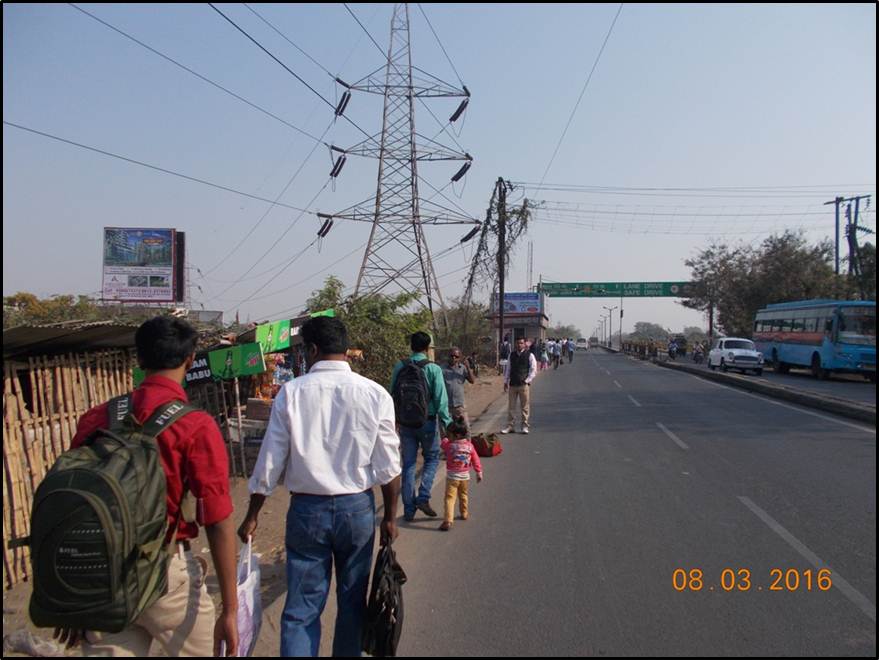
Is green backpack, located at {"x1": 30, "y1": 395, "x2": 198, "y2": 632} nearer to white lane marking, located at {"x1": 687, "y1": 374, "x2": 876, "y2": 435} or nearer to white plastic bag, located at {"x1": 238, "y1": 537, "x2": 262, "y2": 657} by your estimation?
white plastic bag, located at {"x1": 238, "y1": 537, "x2": 262, "y2": 657}

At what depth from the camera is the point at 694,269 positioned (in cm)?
5581

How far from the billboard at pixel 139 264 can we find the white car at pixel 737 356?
25311mm

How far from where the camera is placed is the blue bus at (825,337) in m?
23.9

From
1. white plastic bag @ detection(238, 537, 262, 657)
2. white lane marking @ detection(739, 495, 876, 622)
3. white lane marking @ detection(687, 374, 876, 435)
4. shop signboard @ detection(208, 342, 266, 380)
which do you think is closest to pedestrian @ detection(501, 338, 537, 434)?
shop signboard @ detection(208, 342, 266, 380)

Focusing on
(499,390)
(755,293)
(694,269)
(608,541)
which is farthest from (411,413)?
(694,269)

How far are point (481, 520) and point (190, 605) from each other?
407 centimetres

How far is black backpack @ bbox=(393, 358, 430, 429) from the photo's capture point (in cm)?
600

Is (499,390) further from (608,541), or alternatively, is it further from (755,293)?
(755,293)

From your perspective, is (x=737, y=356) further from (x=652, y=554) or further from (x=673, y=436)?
(x=652, y=554)

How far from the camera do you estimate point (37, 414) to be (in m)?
6.12

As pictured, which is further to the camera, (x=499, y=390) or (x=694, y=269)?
(x=694, y=269)

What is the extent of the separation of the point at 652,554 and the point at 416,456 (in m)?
2.33

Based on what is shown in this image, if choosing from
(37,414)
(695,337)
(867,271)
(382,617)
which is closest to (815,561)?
(382,617)

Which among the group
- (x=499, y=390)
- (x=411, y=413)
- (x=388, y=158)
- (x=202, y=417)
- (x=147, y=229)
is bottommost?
(x=499, y=390)
